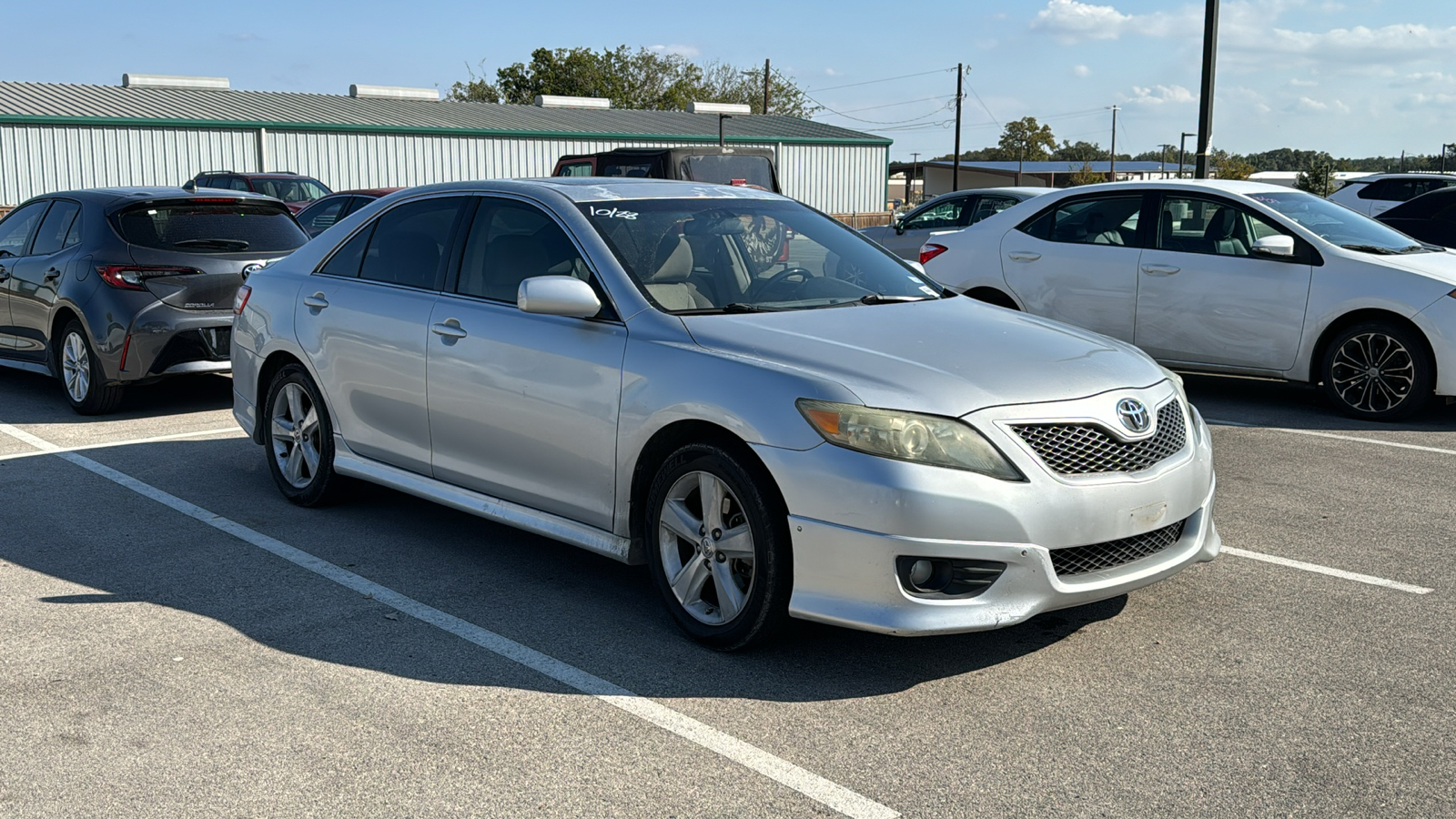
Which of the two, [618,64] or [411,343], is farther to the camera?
[618,64]

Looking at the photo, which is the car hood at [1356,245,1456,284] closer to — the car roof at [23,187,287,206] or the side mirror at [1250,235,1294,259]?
the side mirror at [1250,235,1294,259]

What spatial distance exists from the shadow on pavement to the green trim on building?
2605cm

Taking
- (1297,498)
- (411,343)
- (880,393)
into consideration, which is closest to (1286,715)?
(880,393)

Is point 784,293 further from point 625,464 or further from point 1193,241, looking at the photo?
point 1193,241

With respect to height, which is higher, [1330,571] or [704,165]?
[704,165]

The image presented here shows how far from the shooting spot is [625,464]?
4762 mm

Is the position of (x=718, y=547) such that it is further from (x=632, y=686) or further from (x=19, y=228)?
(x=19, y=228)

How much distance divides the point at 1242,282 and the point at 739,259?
5291 mm

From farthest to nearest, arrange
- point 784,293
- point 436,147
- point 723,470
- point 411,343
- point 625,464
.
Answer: point 436,147
point 411,343
point 784,293
point 625,464
point 723,470

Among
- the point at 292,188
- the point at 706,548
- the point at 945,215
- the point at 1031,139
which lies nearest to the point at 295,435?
the point at 706,548

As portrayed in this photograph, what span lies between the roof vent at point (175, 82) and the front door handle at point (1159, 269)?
34525 millimetres

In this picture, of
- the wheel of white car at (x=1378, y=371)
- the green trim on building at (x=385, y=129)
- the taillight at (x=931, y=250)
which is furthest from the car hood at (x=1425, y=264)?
the green trim on building at (x=385, y=129)

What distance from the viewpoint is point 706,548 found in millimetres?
4504

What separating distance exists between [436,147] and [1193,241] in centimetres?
2970
